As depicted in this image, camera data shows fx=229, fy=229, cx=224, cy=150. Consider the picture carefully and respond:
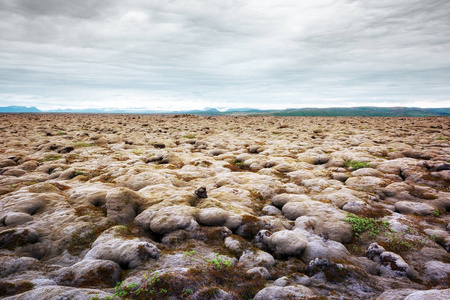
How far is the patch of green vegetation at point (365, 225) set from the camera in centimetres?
910

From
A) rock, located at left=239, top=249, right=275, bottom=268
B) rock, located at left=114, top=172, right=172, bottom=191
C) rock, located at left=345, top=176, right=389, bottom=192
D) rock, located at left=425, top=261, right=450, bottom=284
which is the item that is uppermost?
rock, located at left=114, top=172, right=172, bottom=191

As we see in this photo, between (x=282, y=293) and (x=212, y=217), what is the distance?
405 centimetres

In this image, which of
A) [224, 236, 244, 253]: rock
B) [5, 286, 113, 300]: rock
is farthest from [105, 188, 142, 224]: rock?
[224, 236, 244, 253]: rock

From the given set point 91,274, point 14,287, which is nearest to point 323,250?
point 91,274

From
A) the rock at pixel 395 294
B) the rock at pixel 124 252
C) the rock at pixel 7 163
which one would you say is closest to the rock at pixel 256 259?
the rock at pixel 124 252

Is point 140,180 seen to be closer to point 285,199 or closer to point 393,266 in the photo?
point 285,199

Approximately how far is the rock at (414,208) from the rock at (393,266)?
173 inches

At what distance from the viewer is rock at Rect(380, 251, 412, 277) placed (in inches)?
271

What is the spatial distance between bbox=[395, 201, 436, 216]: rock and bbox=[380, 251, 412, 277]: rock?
173 inches

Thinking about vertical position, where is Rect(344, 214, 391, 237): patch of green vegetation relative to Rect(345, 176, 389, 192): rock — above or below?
below

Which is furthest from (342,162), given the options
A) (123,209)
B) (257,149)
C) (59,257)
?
(59,257)

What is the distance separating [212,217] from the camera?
9.05 meters

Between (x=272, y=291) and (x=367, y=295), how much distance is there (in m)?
2.67

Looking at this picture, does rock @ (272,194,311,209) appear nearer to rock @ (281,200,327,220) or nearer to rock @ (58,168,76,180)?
rock @ (281,200,327,220)
